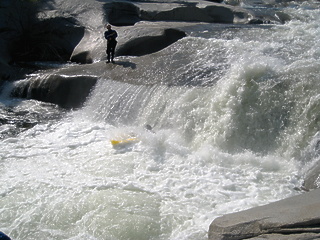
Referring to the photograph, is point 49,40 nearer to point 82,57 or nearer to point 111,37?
point 82,57

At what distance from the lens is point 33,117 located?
361 inches

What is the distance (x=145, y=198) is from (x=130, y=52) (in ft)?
18.9

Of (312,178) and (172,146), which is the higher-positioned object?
(312,178)

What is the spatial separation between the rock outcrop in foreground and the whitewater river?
0.88m

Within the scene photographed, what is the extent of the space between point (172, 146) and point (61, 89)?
3698 millimetres

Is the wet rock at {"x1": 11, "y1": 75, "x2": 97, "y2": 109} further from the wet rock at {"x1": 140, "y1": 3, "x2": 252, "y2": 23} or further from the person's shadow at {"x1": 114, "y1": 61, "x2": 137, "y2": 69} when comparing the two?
the wet rock at {"x1": 140, "y1": 3, "x2": 252, "y2": 23}

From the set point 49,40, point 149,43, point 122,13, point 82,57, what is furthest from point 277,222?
point 122,13

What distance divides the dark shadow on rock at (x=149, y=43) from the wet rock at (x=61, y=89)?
5.22 feet

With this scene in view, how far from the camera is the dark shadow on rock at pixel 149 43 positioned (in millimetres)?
10703

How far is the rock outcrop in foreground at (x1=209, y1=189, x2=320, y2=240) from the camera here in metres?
3.69

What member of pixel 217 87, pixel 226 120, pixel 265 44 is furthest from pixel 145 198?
pixel 265 44

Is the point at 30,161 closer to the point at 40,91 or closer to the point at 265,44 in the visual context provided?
the point at 40,91

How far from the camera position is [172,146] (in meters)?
7.40

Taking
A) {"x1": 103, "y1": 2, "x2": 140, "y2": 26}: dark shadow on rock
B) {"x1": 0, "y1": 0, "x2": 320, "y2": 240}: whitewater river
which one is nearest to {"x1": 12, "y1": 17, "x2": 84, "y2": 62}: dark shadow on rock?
{"x1": 103, "y1": 2, "x2": 140, "y2": 26}: dark shadow on rock
